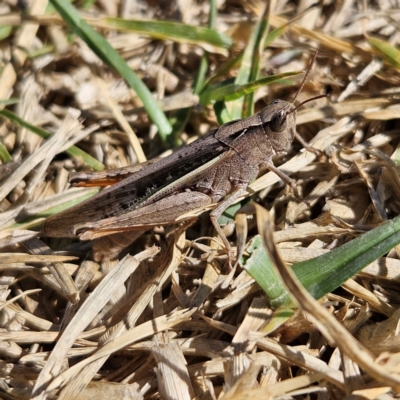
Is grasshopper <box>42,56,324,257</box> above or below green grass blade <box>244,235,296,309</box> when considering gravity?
above

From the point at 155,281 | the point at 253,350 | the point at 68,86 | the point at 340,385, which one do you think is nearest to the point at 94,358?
the point at 155,281

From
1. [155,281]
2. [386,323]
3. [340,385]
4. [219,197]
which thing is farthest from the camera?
[219,197]

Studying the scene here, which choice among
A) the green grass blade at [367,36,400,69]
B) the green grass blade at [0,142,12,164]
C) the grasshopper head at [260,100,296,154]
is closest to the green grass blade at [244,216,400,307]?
the grasshopper head at [260,100,296,154]

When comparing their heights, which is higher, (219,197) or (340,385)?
(219,197)

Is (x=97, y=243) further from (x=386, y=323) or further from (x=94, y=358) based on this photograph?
(x=386, y=323)

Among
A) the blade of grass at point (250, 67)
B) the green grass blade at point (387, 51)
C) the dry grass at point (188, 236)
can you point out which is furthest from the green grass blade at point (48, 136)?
the green grass blade at point (387, 51)

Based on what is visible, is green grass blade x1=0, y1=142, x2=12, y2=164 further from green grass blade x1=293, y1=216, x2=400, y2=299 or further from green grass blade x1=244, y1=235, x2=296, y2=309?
green grass blade x1=293, y1=216, x2=400, y2=299
